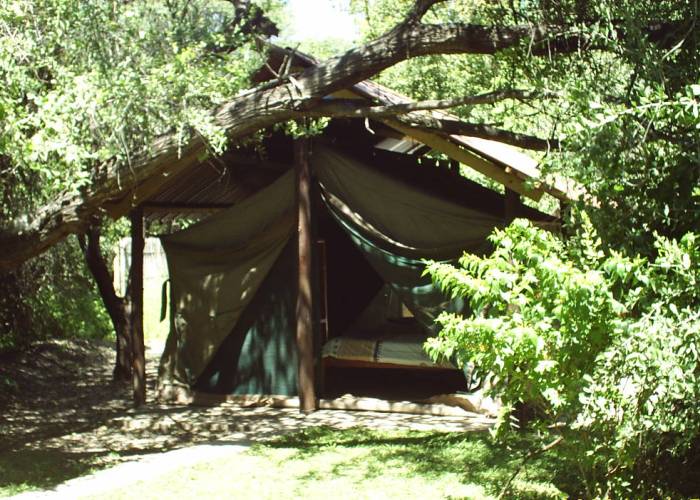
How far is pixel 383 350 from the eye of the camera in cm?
988

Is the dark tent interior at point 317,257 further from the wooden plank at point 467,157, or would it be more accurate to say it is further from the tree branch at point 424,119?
the tree branch at point 424,119

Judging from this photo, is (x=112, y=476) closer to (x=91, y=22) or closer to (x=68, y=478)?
(x=68, y=478)

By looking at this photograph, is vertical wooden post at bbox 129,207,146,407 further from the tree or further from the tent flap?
the tree

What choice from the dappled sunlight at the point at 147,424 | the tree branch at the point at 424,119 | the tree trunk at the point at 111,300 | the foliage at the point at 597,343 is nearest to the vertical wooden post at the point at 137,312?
the dappled sunlight at the point at 147,424

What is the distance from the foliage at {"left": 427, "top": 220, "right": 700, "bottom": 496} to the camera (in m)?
4.29

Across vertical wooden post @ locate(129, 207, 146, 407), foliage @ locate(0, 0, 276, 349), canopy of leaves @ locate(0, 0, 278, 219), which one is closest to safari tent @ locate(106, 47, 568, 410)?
vertical wooden post @ locate(129, 207, 146, 407)

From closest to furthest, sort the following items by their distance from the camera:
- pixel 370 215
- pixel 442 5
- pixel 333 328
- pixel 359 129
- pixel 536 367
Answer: pixel 536 367 < pixel 370 215 < pixel 359 129 < pixel 333 328 < pixel 442 5

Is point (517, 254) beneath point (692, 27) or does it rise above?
beneath

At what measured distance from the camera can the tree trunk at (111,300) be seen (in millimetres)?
11195

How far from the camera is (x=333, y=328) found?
11383 millimetres

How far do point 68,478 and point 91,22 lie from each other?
137 inches

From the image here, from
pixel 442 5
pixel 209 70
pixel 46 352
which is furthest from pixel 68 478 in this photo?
pixel 442 5

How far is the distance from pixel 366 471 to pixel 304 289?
8.68ft

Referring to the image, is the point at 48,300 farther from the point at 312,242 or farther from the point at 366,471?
the point at 366,471
